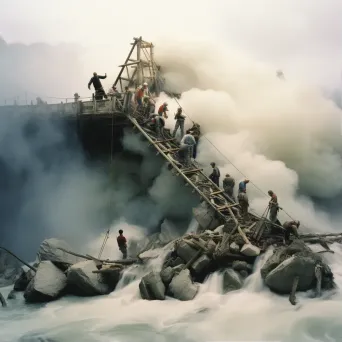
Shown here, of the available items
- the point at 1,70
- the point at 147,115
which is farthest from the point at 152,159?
the point at 1,70

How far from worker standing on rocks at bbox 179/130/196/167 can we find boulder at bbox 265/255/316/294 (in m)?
5.89

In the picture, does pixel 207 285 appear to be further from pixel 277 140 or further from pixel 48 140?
pixel 48 140

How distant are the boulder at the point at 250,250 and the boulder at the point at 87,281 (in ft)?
12.7

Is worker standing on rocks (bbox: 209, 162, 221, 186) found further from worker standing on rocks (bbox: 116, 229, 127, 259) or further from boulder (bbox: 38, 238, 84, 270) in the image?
boulder (bbox: 38, 238, 84, 270)

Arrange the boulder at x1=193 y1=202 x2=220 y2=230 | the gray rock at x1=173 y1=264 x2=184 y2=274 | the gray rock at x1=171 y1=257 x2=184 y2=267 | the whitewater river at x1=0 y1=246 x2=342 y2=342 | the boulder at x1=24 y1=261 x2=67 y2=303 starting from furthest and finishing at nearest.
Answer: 1. the boulder at x1=193 y1=202 x2=220 y2=230
2. the boulder at x1=24 y1=261 x2=67 y2=303
3. the gray rock at x1=171 y1=257 x2=184 y2=267
4. the gray rock at x1=173 y1=264 x2=184 y2=274
5. the whitewater river at x1=0 y1=246 x2=342 y2=342

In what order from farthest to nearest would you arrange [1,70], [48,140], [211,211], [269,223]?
[1,70]
[48,140]
[211,211]
[269,223]

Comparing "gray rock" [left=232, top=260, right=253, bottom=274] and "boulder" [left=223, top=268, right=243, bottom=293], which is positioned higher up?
"gray rock" [left=232, top=260, right=253, bottom=274]

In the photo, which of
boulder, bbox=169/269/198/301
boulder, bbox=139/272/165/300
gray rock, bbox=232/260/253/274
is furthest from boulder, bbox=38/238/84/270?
gray rock, bbox=232/260/253/274

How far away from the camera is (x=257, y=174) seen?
54.4 feet

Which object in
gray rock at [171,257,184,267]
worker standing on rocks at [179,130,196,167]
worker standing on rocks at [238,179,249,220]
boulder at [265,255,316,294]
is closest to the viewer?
boulder at [265,255,316,294]

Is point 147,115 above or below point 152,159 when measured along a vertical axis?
above

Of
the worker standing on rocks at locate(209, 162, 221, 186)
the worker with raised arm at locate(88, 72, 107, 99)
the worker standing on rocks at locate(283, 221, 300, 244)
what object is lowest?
the worker standing on rocks at locate(283, 221, 300, 244)

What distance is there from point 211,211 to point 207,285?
9.50ft

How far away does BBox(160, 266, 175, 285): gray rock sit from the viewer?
12156 mm
